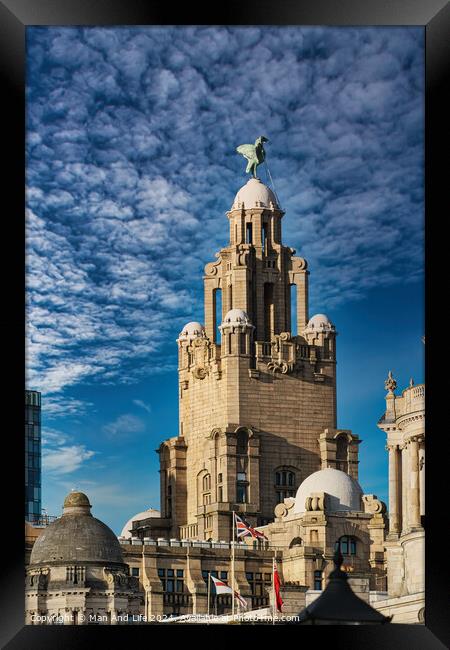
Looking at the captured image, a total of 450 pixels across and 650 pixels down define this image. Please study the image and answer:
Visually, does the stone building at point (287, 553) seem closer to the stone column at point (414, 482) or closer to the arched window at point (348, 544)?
the arched window at point (348, 544)

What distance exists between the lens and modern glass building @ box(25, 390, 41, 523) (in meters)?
165

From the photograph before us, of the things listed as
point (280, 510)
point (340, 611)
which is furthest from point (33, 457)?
point (340, 611)

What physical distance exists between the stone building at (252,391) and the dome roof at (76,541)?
84.8 ft

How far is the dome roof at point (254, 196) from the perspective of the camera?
13025 cm

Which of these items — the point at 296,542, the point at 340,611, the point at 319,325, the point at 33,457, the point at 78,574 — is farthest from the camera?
the point at 33,457

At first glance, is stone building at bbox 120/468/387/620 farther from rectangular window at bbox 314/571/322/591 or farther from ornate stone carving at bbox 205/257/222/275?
ornate stone carving at bbox 205/257/222/275

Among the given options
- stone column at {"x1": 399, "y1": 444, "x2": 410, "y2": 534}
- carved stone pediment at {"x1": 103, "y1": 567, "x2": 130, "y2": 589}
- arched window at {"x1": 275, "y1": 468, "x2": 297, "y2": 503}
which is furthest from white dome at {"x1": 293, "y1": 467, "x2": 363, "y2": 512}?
stone column at {"x1": 399, "y1": 444, "x2": 410, "y2": 534}

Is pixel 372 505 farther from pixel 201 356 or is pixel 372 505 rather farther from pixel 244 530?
pixel 201 356

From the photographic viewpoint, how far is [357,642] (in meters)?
34.3

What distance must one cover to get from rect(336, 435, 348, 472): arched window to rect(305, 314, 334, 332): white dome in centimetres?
804

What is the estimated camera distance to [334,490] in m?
117

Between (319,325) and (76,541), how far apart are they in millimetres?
40004

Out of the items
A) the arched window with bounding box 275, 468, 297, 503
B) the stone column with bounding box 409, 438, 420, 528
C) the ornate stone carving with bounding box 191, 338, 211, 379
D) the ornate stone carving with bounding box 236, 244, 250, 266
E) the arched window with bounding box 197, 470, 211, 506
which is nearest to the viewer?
the stone column with bounding box 409, 438, 420, 528

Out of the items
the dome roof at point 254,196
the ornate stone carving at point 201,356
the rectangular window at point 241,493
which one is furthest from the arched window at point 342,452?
the dome roof at point 254,196
